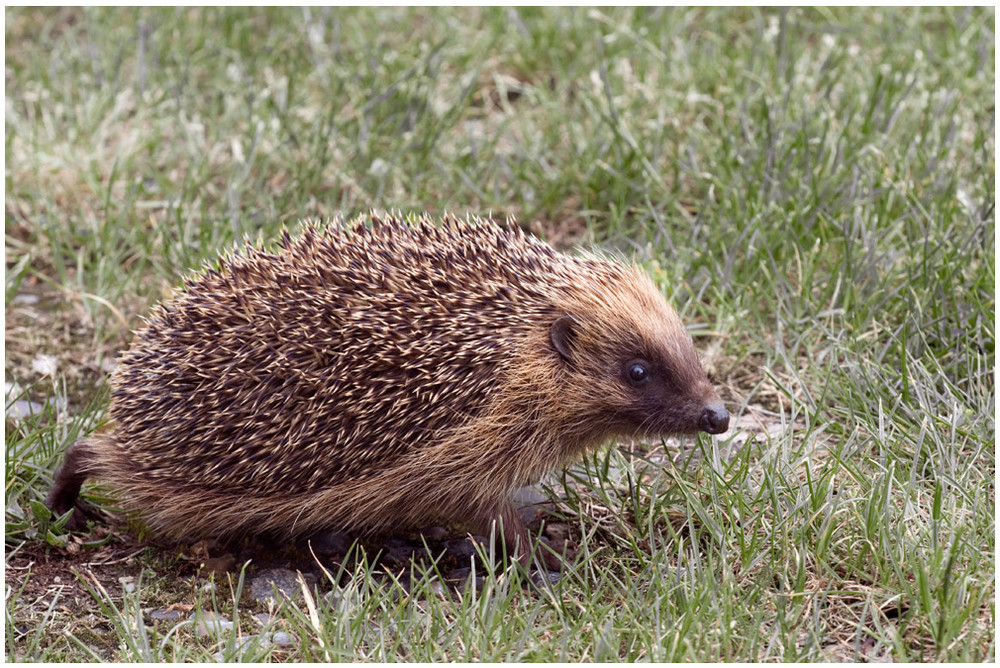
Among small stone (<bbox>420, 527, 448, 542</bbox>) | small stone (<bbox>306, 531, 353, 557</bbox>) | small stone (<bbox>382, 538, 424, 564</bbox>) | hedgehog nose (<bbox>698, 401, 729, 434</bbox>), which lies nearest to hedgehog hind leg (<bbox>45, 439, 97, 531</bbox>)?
small stone (<bbox>306, 531, 353, 557</bbox>)

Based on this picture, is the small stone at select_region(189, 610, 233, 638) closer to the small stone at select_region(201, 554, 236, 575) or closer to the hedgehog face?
the small stone at select_region(201, 554, 236, 575)

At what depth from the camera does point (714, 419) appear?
5.08 m

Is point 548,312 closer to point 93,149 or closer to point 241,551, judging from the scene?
point 241,551

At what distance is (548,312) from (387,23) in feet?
16.3

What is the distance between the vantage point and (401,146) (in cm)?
797

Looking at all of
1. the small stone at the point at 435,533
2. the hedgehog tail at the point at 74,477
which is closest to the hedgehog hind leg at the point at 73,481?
the hedgehog tail at the point at 74,477

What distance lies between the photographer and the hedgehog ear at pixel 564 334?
16.9ft

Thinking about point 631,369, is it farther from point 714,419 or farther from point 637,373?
point 714,419

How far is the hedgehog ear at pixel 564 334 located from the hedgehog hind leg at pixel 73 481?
2086 millimetres

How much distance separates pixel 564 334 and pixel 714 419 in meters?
0.73

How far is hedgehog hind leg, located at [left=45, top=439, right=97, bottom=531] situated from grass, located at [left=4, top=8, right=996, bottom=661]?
0.15 metres

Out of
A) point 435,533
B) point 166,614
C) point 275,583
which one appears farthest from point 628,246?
point 166,614

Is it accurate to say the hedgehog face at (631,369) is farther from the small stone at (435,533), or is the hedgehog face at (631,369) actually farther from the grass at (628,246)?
the small stone at (435,533)

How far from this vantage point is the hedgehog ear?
16.9 feet
